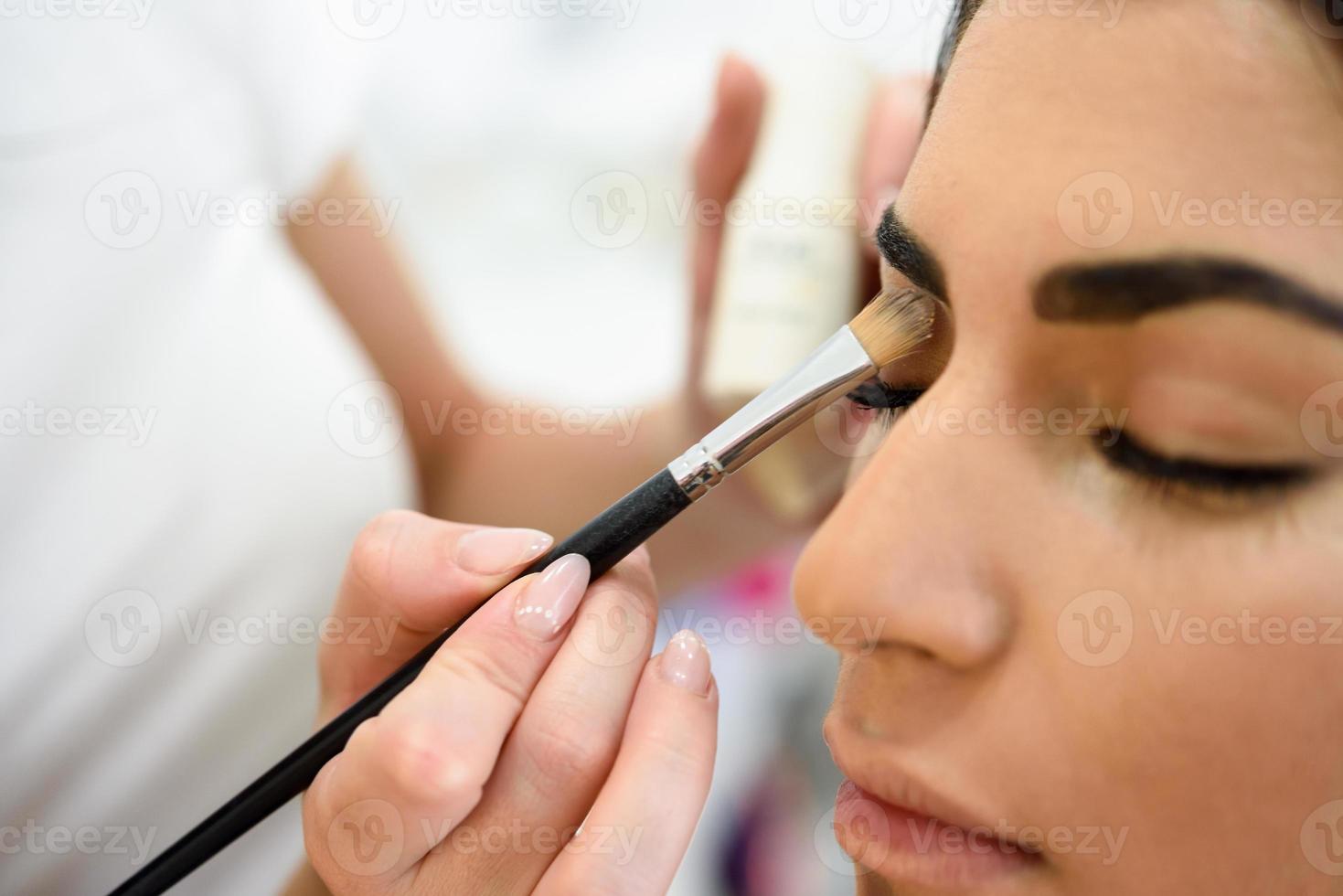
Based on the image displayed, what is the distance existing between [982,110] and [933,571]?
0.59 ft

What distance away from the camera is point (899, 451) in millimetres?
374

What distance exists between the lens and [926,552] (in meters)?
0.35

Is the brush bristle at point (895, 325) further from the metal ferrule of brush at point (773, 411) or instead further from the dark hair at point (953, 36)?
the dark hair at point (953, 36)

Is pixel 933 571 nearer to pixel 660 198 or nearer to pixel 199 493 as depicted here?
pixel 199 493

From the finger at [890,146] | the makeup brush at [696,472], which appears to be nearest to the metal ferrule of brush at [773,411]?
the makeup brush at [696,472]

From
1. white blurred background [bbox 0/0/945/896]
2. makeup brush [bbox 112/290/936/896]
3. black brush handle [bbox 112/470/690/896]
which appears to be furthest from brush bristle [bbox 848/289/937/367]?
white blurred background [bbox 0/0/945/896]

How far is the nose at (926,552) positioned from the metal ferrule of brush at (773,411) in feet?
0.17

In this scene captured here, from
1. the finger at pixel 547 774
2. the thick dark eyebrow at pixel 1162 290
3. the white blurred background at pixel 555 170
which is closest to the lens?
the thick dark eyebrow at pixel 1162 290

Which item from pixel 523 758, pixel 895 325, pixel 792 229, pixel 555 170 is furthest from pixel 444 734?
pixel 555 170

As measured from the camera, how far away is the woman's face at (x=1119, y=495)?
1.00 feet

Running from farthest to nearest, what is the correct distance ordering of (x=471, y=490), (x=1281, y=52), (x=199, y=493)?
(x=471, y=490)
(x=199, y=493)
(x=1281, y=52)

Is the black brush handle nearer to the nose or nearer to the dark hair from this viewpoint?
the nose

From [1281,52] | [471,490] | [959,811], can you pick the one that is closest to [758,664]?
[471,490]

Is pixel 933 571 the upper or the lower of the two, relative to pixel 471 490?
upper
